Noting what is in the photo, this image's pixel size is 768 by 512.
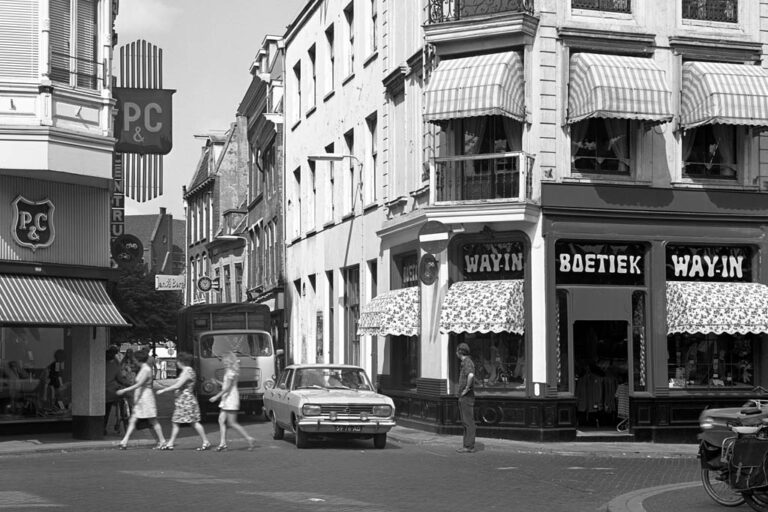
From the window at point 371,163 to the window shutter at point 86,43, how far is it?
10.1 metres

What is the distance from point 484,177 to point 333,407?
6.19 meters

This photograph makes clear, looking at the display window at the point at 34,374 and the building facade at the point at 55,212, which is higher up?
the building facade at the point at 55,212

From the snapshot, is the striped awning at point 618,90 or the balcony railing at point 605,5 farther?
the balcony railing at point 605,5

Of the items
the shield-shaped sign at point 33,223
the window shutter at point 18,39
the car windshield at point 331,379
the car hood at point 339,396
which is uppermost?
the window shutter at point 18,39

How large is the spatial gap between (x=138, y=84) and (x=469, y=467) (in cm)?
1387

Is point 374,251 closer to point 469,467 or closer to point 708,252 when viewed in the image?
point 708,252

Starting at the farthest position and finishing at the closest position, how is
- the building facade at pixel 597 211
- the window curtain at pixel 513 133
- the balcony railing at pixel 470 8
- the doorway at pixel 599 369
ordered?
the doorway at pixel 599 369 < the window curtain at pixel 513 133 < the balcony railing at pixel 470 8 < the building facade at pixel 597 211

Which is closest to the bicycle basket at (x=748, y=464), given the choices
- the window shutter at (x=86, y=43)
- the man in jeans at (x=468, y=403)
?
the man in jeans at (x=468, y=403)

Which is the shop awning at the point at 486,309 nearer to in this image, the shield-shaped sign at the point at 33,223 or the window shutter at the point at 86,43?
the shield-shaped sign at the point at 33,223

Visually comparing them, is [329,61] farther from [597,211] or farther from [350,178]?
[597,211]

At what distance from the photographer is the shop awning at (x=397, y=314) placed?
2656 cm

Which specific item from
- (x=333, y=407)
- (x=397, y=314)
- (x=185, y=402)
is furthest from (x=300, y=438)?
(x=397, y=314)

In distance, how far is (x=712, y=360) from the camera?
24.7 m

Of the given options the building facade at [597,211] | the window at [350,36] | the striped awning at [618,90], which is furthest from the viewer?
the window at [350,36]
